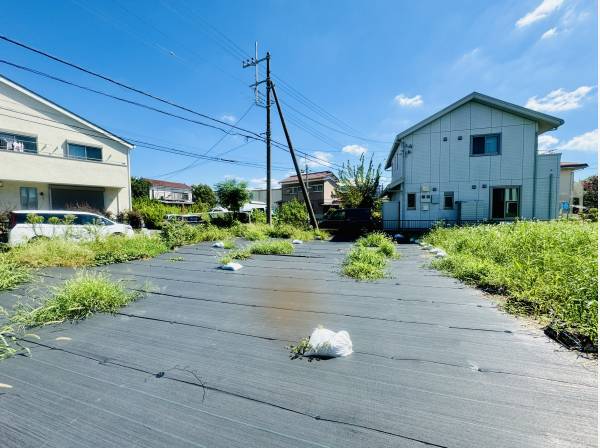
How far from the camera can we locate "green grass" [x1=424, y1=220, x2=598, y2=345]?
260 cm

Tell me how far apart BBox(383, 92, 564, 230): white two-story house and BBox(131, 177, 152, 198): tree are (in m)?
27.2

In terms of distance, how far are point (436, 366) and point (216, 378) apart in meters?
1.49

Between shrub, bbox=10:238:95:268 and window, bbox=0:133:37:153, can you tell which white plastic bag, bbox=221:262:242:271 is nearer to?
shrub, bbox=10:238:95:268

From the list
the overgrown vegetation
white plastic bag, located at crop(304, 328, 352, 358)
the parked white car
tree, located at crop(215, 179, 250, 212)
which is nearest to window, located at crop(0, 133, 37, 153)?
the parked white car

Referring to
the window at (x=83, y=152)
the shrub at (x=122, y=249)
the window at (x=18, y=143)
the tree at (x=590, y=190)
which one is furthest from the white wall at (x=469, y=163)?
the tree at (x=590, y=190)

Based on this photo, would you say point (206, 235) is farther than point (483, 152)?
No

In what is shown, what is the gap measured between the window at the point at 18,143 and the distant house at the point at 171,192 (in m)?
19.7

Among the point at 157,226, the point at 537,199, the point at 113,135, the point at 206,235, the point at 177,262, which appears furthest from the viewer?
the point at 157,226

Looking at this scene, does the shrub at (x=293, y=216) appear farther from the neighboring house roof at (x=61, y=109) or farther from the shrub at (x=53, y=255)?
the neighboring house roof at (x=61, y=109)

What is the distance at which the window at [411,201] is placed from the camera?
43.5 feet

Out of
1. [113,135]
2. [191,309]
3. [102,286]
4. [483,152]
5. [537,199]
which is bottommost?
[191,309]

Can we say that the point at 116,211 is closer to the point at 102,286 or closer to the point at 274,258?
the point at 274,258

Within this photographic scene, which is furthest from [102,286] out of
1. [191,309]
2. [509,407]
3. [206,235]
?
[206,235]

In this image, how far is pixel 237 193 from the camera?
15688 mm
